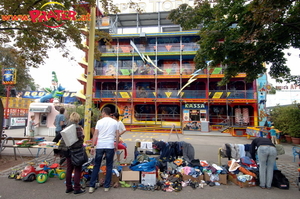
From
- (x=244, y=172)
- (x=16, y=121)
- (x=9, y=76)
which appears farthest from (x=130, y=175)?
(x=9, y=76)

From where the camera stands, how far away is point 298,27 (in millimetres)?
5852

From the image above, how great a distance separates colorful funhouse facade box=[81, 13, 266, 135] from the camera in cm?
1853

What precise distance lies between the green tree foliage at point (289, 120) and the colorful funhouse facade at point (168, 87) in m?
5.31

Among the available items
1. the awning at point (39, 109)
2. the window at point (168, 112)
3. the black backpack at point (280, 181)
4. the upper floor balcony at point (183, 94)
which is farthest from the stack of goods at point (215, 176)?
the window at point (168, 112)

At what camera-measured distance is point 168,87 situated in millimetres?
21859

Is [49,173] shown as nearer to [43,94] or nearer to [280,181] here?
[280,181]

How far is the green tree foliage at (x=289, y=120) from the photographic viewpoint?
11047 millimetres

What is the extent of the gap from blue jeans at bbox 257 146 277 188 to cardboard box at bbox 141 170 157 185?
2.64m

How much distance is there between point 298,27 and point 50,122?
15.9 metres

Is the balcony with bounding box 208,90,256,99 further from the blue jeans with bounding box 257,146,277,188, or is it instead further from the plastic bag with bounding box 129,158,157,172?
the plastic bag with bounding box 129,158,157,172

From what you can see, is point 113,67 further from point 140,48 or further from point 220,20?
point 220,20

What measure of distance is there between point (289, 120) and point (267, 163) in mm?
9856

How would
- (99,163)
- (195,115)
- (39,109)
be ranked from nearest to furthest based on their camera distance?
(99,163)
(39,109)
(195,115)
